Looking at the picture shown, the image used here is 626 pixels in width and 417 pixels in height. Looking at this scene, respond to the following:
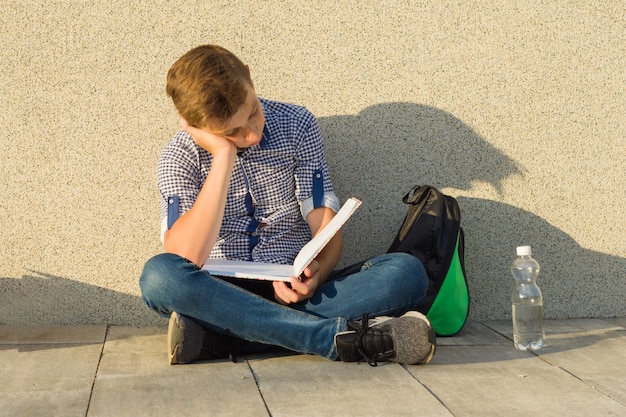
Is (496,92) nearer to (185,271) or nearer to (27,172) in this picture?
(185,271)

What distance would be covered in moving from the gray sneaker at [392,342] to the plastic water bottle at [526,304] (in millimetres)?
591

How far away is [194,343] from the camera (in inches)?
126

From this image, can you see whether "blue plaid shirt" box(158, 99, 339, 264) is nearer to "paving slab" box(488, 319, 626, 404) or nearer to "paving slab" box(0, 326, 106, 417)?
"paving slab" box(0, 326, 106, 417)

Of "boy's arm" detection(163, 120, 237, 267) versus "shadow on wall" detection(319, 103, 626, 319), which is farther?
"shadow on wall" detection(319, 103, 626, 319)

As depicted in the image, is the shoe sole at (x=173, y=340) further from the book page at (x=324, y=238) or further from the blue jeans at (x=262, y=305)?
the book page at (x=324, y=238)

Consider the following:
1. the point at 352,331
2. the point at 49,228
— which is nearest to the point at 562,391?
the point at 352,331

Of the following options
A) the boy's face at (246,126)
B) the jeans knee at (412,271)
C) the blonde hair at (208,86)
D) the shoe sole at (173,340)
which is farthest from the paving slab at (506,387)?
the blonde hair at (208,86)

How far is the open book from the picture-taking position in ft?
10.3

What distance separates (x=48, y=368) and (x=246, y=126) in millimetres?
1123

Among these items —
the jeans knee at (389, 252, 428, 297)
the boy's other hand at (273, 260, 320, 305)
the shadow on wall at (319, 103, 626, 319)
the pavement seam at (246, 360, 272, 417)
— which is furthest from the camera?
the shadow on wall at (319, 103, 626, 319)

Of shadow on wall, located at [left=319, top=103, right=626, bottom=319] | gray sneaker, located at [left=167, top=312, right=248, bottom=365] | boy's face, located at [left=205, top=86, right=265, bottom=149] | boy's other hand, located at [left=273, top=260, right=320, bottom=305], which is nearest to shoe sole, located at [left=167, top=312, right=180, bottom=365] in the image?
gray sneaker, located at [left=167, top=312, right=248, bottom=365]

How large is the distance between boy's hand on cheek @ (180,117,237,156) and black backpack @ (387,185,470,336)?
0.96m

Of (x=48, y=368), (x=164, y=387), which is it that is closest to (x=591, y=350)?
(x=164, y=387)

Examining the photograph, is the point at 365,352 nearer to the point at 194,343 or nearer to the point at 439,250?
the point at 194,343
